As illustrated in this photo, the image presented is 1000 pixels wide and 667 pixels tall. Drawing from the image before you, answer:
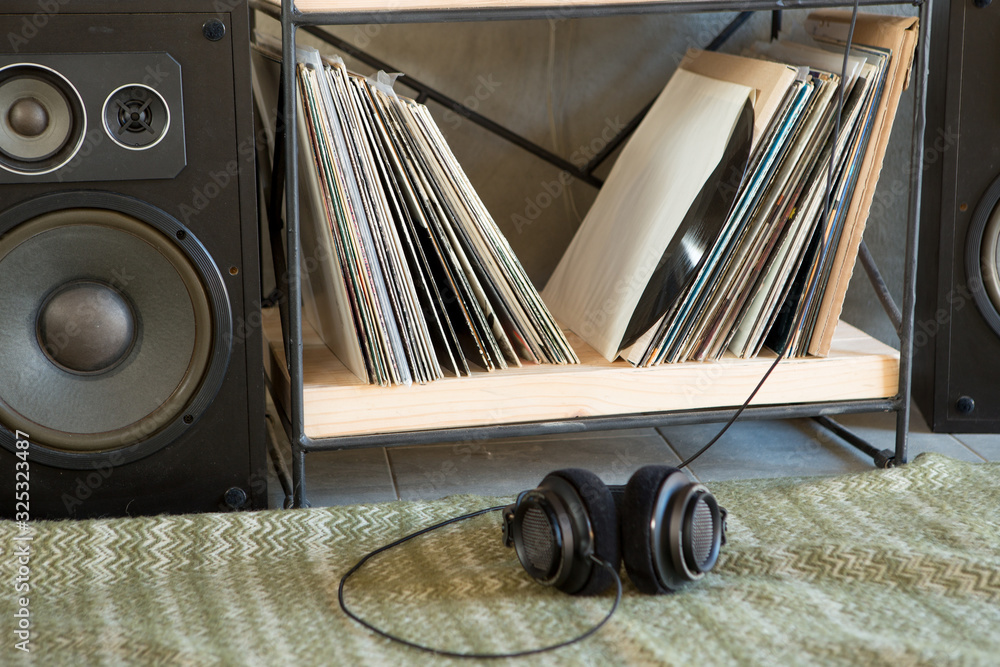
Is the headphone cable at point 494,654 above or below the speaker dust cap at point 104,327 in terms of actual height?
below

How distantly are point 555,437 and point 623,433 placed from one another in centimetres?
11

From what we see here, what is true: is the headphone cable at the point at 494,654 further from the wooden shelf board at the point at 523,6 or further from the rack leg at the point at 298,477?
the wooden shelf board at the point at 523,6

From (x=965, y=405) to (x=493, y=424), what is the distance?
73 cm

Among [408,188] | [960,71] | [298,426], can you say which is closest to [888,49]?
[960,71]

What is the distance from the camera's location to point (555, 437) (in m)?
1.49

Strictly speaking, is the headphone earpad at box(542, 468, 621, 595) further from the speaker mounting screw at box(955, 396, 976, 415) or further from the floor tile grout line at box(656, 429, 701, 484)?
the speaker mounting screw at box(955, 396, 976, 415)

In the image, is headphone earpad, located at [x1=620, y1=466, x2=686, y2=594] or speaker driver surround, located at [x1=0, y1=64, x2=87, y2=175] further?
speaker driver surround, located at [x1=0, y1=64, x2=87, y2=175]

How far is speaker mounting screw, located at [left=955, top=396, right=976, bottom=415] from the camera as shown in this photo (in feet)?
4.59

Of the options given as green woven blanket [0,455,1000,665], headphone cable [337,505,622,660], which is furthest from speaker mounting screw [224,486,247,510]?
headphone cable [337,505,622,660]

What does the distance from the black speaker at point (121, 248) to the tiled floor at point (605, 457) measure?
233 mm

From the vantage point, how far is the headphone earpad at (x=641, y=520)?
0.86m

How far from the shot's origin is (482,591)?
3.17 ft

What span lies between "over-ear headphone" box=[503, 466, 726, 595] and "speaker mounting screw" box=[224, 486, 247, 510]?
15.7 inches

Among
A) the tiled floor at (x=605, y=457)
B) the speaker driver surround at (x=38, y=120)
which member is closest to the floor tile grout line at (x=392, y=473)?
the tiled floor at (x=605, y=457)
